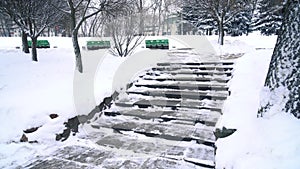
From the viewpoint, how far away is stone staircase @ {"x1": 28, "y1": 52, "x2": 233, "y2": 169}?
2939mm

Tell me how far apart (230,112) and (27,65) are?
196 inches

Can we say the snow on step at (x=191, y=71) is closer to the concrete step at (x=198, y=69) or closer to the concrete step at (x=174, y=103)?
the concrete step at (x=198, y=69)

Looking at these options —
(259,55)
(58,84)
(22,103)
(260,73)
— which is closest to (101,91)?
(58,84)

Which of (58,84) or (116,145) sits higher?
(58,84)

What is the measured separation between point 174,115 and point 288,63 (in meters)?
2.04

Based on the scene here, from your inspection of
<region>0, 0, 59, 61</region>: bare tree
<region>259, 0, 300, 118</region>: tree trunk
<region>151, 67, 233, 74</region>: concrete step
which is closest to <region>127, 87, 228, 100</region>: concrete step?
<region>151, 67, 233, 74</region>: concrete step

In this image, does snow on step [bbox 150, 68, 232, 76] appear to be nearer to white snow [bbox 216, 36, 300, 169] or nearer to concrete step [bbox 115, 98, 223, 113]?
concrete step [bbox 115, 98, 223, 113]

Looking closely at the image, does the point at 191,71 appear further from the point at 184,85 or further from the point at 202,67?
the point at 184,85

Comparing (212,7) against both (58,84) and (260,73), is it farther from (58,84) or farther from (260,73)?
(58,84)

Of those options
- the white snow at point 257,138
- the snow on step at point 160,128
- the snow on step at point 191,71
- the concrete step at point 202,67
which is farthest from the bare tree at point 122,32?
the white snow at point 257,138

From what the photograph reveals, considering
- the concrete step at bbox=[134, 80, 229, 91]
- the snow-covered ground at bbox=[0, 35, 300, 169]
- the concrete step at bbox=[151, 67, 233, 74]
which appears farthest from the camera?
the concrete step at bbox=[151, 67, 233, 74]

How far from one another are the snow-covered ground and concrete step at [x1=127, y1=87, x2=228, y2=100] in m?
0.32

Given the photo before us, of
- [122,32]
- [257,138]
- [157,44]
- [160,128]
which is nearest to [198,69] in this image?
[160,128]

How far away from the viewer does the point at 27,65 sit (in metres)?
5.79
